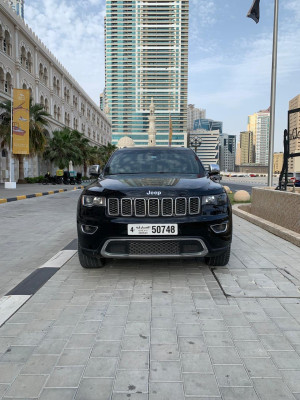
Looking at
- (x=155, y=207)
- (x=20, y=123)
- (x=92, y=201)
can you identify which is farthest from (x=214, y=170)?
(x=20, y=123)

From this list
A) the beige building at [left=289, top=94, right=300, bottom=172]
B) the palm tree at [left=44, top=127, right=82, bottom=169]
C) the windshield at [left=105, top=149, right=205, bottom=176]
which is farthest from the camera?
the palm tree at [left=44, top=127, right=82, bottom=169]

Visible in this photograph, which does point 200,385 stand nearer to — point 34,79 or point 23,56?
point 23,56

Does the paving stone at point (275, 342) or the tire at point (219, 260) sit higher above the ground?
the tire at point (219, 260)

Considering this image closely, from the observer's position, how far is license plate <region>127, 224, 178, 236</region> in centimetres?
374

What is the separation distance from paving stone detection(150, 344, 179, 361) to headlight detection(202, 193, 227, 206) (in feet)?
5.97

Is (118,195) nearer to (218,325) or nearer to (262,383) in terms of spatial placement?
(218,325)

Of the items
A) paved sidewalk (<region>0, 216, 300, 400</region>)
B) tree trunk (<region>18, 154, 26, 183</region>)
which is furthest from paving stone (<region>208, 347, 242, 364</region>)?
tree trunk (<region>18, 154, 26, 183</region>)

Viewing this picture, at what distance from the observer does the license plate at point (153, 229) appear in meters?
3.74

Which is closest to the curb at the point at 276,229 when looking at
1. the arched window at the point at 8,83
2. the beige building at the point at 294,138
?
the beige building at the point at 294,138

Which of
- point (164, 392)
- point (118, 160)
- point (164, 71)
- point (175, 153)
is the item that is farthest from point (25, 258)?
point (164, 71)

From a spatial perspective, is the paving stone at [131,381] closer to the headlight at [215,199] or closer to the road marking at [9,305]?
the road marking at [9,305]

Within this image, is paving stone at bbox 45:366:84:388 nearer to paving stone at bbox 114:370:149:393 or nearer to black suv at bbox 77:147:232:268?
paving stone at bbox 114:370:149:393

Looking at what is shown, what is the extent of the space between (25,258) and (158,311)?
2842 mm

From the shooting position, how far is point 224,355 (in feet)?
7.61
